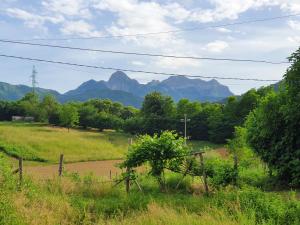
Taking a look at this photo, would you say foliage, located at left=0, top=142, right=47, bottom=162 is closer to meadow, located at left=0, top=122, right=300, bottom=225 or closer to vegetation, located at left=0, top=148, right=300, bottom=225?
meadow, located at left=0, top=122, right=300, bottom=225

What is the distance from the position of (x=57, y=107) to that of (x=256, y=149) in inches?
3661

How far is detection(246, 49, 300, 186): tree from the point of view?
64.8 feet

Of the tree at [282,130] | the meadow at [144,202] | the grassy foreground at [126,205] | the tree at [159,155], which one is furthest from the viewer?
the tree at [282,130]

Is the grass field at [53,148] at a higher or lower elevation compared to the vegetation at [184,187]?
lower

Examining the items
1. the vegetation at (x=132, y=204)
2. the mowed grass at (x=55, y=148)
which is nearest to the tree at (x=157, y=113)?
the mowed grass at (x=55, y=148)

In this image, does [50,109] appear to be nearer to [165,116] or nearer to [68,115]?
[68,115]

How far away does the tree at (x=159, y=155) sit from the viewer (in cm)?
1722

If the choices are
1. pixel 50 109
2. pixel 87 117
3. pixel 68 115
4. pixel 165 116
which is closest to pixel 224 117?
pixel 165 116

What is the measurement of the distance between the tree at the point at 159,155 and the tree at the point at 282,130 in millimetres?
5469

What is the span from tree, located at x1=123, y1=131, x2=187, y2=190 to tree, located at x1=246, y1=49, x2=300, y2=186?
5.47 m

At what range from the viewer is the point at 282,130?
21031 millimetres

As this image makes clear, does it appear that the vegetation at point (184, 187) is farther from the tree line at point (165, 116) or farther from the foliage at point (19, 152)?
the tree line at point (165, 116)

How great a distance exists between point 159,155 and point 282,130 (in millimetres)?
6935

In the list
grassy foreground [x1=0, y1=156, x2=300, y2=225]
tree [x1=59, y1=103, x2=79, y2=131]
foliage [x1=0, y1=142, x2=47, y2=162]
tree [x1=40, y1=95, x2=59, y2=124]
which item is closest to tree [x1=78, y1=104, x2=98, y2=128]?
tree [x1=40, y1=95, x2=59, y2=124]
